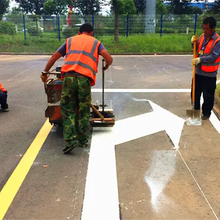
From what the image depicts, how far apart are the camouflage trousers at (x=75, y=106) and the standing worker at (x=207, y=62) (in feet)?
7.46

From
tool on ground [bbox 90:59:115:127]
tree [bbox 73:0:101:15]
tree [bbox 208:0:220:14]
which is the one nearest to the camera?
tool on ground [bbox 90:59:115:127]

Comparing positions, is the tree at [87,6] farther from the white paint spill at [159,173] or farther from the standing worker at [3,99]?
the white paint spill at [159,173]

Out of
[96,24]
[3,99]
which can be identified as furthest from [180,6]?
[3,99]

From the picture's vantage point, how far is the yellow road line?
9.57 feet

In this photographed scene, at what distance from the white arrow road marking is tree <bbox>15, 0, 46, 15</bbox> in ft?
185

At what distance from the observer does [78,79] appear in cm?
379

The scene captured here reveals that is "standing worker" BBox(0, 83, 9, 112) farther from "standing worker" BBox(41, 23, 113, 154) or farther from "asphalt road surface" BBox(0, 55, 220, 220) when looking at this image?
"standing worker" BBox(41, 23, 113, 154)

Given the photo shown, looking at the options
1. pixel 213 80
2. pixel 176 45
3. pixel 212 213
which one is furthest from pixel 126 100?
pixel 176 45

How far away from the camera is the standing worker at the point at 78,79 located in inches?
150

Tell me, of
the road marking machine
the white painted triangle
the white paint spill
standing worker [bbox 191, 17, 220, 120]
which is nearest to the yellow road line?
the road marking machine

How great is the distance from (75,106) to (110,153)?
2.85 ft

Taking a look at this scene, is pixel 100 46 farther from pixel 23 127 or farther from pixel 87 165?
pixel 23 127

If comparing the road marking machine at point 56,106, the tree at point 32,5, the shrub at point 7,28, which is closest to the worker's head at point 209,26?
the road marking machine at point 56,106

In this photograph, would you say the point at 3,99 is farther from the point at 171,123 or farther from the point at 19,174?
the point at 171,123
